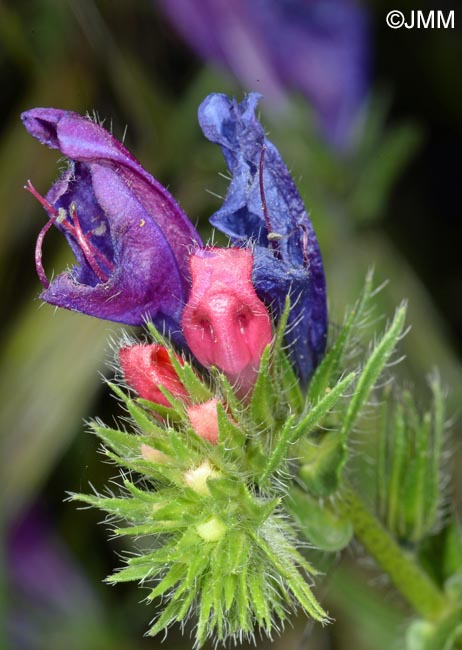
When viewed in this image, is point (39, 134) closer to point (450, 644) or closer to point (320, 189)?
point (450, 644)

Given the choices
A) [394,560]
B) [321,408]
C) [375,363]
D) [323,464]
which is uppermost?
[375,363]

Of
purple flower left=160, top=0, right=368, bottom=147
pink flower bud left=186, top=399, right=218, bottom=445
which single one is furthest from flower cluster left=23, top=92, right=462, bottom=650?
purple flower left=160, top=0, right=368, bottom=147

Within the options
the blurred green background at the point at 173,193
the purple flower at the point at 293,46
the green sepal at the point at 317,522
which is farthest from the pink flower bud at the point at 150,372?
the purple flower at the point at 293,46


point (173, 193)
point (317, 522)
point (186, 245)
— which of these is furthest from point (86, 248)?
point (173, 193)

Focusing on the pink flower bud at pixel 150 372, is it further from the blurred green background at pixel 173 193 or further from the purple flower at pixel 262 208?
the blurred green background at pixel 173 193

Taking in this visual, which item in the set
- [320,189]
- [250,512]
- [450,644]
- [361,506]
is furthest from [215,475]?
[320,189]

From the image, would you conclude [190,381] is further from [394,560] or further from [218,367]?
[394,560]

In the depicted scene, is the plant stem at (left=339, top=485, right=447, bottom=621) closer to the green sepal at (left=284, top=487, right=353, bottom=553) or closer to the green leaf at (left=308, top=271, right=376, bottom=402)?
the green sepal at (left=284, top=487, right=353, bottom=553)
